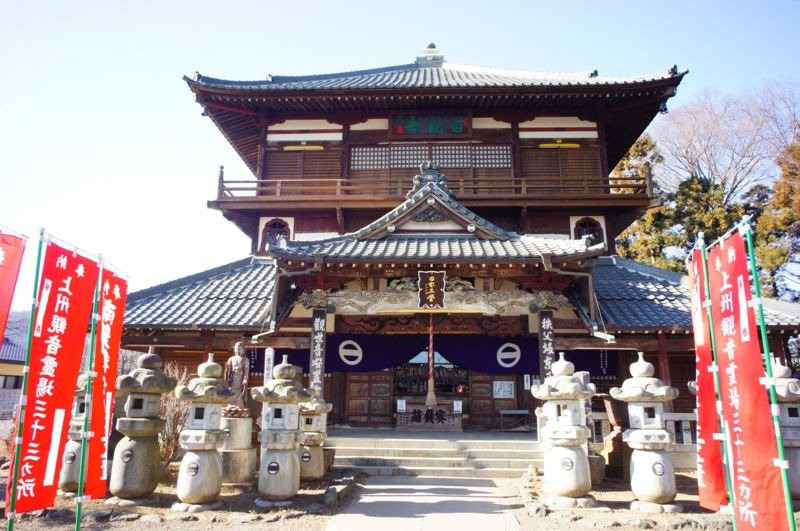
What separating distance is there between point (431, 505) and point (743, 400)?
486 centimetres

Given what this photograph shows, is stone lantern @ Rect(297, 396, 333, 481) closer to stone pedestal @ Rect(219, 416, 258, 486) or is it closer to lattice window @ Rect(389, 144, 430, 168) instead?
stone pedestal @ Rect(219, 416, 258, 486)

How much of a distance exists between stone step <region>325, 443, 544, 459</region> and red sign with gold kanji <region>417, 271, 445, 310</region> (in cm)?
322

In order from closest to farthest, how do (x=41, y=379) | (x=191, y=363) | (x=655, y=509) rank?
(x=41, y=379) < (x=655, y=509) < (x=191, y=363)

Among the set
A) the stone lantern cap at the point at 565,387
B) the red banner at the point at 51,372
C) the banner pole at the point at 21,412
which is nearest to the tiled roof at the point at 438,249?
the stone lantern cap at the point at 565,387

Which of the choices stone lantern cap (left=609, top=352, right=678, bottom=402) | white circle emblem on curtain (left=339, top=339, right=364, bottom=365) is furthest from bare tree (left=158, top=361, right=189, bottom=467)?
stone lantern cap (left=609, top=352, right=678, bottom=402)

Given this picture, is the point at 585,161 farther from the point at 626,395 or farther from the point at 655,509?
the point at 655,509

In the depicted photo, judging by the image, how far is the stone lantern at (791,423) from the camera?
8.16 meters

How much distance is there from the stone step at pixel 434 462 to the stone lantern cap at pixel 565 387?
2.42 metres

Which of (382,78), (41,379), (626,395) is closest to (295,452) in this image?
(41,379)

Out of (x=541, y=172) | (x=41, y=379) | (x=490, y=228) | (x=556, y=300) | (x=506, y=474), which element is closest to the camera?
(x=41, y=379)

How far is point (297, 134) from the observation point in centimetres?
1808

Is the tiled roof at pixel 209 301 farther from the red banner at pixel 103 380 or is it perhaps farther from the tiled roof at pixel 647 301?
the tiled roof at pixel 647 301

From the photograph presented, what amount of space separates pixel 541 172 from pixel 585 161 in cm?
154

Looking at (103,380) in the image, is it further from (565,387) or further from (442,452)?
(565,387)
